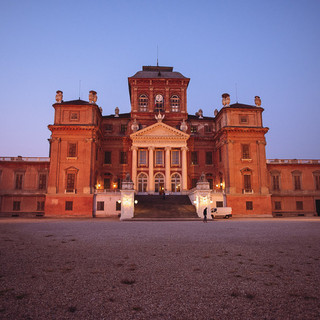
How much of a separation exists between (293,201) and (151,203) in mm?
23219

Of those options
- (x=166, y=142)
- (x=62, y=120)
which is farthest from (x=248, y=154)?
(x=62, y=120)

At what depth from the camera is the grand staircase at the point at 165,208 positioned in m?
30.0

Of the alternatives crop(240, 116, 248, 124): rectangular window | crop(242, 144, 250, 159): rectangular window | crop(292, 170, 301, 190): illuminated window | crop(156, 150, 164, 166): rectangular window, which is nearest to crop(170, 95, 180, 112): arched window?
crop(156, 150, 164, 166): rectangular window

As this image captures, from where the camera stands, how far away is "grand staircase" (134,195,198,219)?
30.0m

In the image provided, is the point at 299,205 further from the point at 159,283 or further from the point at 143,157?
the point at 159,283

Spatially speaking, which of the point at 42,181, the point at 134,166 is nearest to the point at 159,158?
the point at 134,166

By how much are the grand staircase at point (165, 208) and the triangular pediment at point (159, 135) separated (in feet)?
31.7

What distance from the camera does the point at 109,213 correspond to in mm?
36812

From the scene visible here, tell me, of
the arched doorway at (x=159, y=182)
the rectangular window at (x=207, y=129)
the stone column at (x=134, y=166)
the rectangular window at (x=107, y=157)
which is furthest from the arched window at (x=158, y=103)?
the arched doorway at (x=159, y=182)

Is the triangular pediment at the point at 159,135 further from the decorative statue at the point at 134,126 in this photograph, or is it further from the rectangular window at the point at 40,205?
the rectangular window at the point at 40,205

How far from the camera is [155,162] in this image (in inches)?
1736

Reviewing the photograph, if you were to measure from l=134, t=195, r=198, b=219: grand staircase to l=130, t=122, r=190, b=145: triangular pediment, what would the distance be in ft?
31.7

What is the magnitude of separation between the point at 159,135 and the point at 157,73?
14.3m

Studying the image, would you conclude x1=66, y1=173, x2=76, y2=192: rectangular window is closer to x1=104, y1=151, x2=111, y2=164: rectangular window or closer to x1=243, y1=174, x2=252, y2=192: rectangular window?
x1=104, y1=151, x2=111, y2=164: rectangular window
